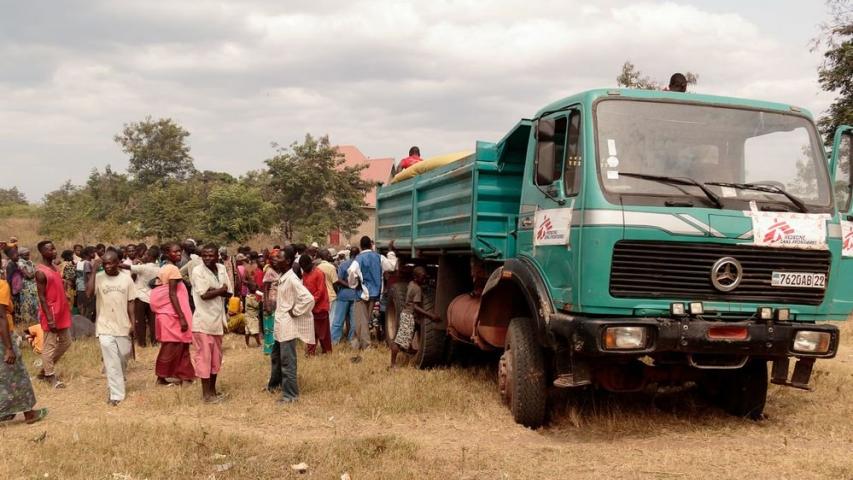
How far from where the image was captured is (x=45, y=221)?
109ft

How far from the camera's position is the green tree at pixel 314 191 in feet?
112

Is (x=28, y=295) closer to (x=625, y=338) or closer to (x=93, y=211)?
(x=625, y=338)

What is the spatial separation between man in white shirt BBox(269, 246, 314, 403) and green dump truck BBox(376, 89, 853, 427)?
2080mm

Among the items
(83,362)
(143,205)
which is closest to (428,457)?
(83,362)

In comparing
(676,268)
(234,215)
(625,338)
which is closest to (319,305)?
(625,338)

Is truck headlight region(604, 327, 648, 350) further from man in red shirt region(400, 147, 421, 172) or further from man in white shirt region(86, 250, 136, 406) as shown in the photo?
man in red shirt region(400, 147, 421, 172)

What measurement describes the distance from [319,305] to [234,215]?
2284 centimetres

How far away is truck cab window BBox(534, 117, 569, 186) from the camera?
5.42m

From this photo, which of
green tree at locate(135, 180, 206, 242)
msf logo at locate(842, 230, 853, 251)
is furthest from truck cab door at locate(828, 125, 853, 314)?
green tree at locate(135, 180, 206, 242)

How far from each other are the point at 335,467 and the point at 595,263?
2.13m

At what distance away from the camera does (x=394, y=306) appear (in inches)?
388

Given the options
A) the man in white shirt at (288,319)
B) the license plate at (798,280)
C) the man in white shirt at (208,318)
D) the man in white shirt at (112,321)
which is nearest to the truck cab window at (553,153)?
the license plate at (798,280)

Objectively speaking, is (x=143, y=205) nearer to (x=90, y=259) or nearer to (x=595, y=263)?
(x=90, y=259)

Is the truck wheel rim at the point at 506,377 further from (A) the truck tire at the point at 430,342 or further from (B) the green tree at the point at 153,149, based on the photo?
(B) the green tree at the point at 153,149
